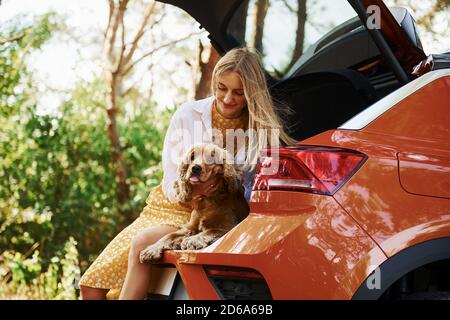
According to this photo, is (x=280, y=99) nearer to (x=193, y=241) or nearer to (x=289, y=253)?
(x=193, y=241)

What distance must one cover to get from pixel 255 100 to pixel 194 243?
3.18 ft

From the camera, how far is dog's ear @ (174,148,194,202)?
3.70 metres

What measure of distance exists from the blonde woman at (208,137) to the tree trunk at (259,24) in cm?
62

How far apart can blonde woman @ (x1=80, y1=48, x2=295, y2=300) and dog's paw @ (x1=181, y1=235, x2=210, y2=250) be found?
29 cm

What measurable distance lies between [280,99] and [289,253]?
1827 mm

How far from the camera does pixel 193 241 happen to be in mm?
3371

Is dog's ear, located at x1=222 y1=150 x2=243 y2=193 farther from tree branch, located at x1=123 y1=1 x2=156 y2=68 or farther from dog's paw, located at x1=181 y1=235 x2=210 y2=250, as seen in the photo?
tree branch, located at x1=123 y1=1 x2=156 y2=68

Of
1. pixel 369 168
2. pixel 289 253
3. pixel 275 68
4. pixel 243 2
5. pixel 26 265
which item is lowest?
pixel 26 265

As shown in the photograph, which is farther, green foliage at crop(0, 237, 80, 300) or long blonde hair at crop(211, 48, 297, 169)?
green foliage at crop(0, 237, 80, 300)

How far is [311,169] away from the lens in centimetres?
289

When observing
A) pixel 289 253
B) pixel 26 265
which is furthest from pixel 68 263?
pixel 289 253

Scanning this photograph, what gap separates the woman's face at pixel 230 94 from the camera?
157 inches

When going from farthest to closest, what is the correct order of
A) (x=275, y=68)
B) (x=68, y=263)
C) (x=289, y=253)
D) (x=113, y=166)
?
(x=113, y=166) → (x=68, y=263) → (x=275, y=68) → (x=289, y=253)

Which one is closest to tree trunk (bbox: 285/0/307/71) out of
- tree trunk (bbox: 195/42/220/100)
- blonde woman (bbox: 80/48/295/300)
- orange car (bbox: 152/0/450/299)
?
blonde woman (bbox: 80/48/295/300)
